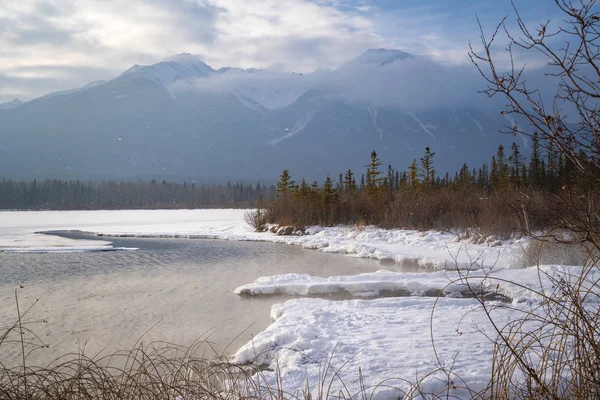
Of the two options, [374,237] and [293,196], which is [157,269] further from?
[293,196]

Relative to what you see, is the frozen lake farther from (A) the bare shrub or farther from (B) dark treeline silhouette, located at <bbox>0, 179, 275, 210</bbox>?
(B) dark treeline silhouette, located at <bbox>0, 179, 275, 210</bbox>

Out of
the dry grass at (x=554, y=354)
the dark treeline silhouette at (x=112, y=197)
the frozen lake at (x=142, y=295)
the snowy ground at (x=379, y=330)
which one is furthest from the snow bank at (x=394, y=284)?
the dark treeline silhouette at (x=112, y=197)

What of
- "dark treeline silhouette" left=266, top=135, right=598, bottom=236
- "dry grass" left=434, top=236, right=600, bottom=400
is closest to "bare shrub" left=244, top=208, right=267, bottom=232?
"dark treeline silhouette" left=266, top=135, right=598, bottom=236

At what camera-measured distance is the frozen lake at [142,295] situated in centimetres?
746

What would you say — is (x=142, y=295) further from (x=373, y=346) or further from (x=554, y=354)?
(x=554, y=354)

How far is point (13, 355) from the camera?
6.72 m

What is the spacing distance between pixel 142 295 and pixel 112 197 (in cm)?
13800

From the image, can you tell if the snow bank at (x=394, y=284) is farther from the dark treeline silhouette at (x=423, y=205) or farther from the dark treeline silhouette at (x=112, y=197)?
the dark treeline silhouette at (x=112, y=197)

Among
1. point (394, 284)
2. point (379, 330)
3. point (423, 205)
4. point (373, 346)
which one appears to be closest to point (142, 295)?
point (394, 284)

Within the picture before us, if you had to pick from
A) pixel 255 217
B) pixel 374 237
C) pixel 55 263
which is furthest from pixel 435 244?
pixel 255 217

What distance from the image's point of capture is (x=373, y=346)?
5.74 m

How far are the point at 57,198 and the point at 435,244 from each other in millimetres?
129347

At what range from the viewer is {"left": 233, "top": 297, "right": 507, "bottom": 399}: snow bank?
4621mm

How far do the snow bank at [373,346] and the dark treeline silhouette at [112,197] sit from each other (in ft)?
321
